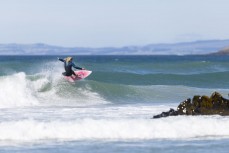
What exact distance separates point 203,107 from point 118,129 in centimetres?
267

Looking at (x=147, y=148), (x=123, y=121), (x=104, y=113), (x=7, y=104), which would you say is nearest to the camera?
(x=147, y=148)

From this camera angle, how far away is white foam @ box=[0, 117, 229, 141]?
52.3 feet

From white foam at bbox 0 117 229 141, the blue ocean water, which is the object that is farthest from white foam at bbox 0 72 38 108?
white foam at bbox 0 117 229 141

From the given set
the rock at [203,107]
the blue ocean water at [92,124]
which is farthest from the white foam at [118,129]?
the rock at [203,107]

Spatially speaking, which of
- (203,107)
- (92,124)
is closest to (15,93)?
(92,124)

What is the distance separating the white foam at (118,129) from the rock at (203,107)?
1.99 ft

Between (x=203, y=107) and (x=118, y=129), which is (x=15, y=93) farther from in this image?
(x=118, y=129)

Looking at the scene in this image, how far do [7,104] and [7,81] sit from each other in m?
2.78

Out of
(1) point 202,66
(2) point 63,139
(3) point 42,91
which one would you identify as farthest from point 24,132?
(1) point 202,66

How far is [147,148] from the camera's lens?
14195mm

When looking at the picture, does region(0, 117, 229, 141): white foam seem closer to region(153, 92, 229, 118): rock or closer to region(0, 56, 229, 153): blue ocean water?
region(0, 56, 229, 153): blue ocean water

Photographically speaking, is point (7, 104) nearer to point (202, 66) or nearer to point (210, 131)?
point (210, 131)

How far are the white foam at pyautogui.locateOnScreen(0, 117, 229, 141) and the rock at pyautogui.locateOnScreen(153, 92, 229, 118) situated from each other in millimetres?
605

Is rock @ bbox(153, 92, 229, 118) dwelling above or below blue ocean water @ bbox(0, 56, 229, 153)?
above
